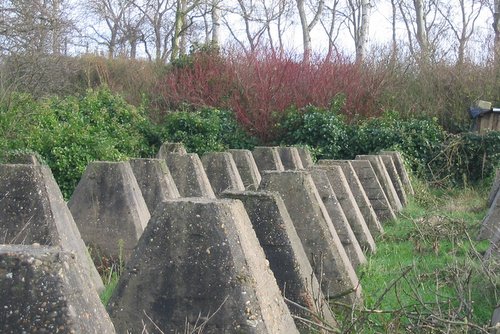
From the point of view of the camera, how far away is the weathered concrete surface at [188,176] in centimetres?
839

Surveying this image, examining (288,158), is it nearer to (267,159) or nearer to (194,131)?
(267,159)

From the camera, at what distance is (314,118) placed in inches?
715

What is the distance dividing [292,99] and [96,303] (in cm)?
1718

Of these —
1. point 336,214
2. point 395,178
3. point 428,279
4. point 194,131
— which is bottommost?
point 428,279

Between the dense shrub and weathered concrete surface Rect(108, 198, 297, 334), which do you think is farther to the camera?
the dense shrub

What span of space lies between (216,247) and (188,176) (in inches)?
183

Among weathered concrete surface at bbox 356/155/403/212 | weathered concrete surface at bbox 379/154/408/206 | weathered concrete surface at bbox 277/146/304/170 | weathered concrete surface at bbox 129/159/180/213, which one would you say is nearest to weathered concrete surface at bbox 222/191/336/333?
weathered concrete surface at bbox 129/159/180/213

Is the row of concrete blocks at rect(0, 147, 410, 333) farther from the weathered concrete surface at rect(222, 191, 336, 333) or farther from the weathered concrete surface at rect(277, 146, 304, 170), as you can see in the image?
the weathered concrete surface at rect(277, 146, 304, 170)

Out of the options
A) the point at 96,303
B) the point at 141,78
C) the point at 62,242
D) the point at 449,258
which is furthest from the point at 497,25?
the point at 96,303

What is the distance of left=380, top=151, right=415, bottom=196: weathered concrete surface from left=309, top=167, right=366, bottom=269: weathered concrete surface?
8148 mm

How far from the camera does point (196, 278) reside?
3850 millimetres

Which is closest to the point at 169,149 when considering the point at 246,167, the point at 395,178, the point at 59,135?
the point at 59,135

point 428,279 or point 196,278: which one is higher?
point 196,278

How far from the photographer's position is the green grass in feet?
16.3
